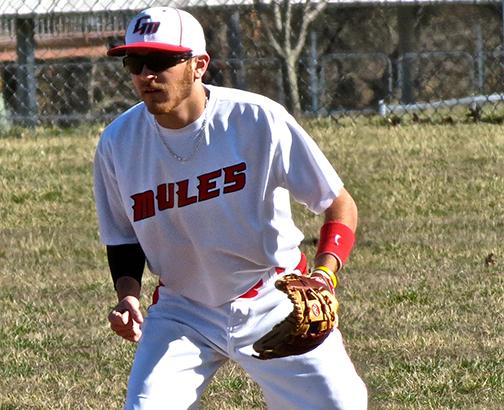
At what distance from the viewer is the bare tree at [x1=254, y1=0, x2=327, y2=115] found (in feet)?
38.7

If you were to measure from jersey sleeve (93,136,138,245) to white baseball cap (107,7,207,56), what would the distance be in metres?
0.43

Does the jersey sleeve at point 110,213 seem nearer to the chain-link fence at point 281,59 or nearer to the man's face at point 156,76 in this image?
the man's face at point 156,76

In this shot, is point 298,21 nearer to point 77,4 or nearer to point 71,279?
point 77,4

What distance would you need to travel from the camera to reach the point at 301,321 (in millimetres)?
3771

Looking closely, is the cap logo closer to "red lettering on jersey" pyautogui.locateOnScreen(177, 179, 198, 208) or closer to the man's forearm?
"red lettering on jersey" pyautogui.locateOnScreen(177, 179, 198, 208)

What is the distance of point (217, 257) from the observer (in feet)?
13.7

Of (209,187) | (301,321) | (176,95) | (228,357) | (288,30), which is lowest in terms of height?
(288,30)

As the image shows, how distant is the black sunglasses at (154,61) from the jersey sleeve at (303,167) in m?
0.35

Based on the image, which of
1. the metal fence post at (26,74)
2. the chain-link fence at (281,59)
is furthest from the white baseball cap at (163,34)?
the metal fence post at (26,74)

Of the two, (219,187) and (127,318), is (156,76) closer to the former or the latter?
(219,187)

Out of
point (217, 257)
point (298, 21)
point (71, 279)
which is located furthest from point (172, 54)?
point (298, 21)

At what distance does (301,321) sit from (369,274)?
417 centimetres

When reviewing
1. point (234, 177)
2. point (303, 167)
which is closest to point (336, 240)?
point (303, 167)

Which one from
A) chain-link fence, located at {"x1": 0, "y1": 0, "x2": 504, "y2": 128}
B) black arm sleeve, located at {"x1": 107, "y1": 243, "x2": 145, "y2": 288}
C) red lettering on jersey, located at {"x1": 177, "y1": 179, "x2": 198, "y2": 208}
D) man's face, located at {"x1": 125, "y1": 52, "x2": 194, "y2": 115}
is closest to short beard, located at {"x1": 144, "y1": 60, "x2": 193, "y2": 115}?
man's face, located at {"x1": 125, "y1": 52, "x2": 194, "y2": 115}
